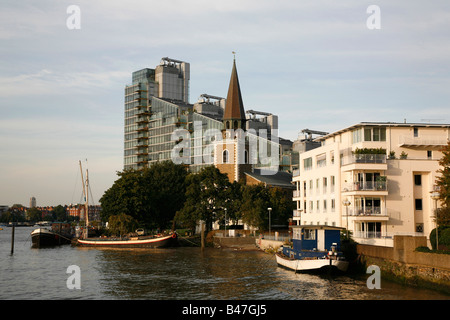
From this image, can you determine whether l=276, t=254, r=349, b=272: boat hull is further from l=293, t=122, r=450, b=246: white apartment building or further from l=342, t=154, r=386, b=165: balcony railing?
l=342, t=154, r=386, b=165: balcony railing

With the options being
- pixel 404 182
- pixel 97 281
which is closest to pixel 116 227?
pixel 97 281

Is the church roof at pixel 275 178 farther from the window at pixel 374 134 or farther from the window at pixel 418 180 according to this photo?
the window at pixel 418 180

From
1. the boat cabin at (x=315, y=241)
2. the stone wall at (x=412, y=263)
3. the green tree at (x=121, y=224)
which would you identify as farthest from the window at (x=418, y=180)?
the green tree at (x=121, y=224)

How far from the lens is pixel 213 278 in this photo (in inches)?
1855

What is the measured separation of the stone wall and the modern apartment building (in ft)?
257

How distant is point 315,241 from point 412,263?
1296 cm

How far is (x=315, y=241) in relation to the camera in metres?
51.9

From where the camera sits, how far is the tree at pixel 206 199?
94312 mm

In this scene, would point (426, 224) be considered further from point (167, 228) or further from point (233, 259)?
point (167, 228)

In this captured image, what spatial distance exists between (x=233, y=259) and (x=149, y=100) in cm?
10991

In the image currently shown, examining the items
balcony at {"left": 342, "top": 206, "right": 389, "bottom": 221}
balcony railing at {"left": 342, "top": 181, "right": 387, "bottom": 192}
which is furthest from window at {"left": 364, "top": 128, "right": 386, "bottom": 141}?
balcony at {"left": 342, "top": 206, "right": 389, "bottom": 221}

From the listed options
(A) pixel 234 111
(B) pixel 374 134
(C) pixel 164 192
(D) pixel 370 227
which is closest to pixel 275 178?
(A) pixel 234 111

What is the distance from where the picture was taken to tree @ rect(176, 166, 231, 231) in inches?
3713
